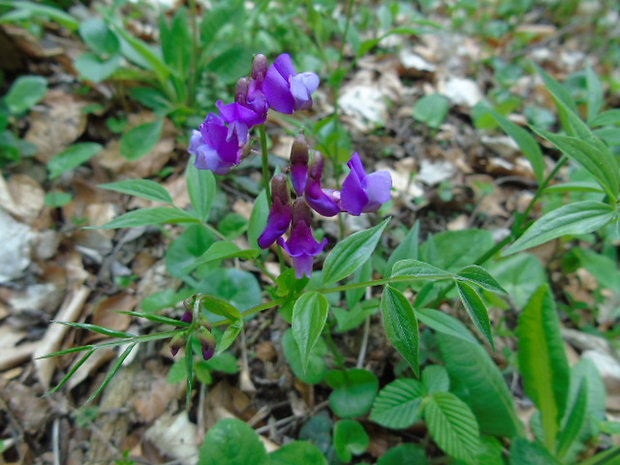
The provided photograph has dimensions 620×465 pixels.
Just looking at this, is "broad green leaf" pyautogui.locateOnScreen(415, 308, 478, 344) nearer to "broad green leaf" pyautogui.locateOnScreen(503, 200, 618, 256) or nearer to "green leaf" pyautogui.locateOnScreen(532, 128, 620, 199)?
"broad green leaf" pyautogui.locateOnScreen(503, 200, 618, 256)

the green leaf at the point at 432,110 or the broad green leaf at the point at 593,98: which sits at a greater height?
the broad green leaf at the point at 593,98

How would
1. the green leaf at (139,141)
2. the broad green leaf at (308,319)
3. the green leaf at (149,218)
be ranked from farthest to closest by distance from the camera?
the green leaf at (139,141) < the green leaf at (149,218) < the broad green leaf at (308,319)

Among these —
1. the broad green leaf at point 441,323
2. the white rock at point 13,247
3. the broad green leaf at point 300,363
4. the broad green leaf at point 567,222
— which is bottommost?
the white rock at point 13,247

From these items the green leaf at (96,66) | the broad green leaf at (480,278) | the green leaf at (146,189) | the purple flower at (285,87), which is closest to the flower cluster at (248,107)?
the purple flower at (285,87)

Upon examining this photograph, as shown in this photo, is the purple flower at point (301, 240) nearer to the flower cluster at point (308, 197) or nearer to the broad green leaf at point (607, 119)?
the flower cluster at point (308, 197)

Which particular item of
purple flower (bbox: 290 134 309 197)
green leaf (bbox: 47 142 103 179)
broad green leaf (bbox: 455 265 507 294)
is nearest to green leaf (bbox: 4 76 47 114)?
green leaf (bbox: 47 142 103 179)

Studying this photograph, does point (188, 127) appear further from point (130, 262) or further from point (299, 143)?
point (299, 143)

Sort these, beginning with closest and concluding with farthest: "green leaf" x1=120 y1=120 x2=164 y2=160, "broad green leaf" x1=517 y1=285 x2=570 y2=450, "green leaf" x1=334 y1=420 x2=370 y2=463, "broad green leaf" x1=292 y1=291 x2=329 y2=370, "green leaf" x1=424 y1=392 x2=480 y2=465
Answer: "broad green leaf" x1=292 y1=291 x2=329 y2=370
"green leaf" x1=424 y1=392 x2=480 y2=465
"green leaf" x1=334 y1=420 x2=370 y2=463
"broad green leaf" x1=517 y1=285 x2=570 y2=450
"green leaf" x1=120 y1=120 x2=164 y2=160
